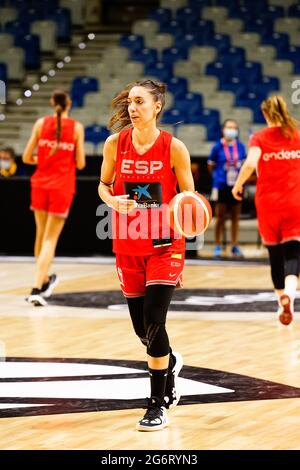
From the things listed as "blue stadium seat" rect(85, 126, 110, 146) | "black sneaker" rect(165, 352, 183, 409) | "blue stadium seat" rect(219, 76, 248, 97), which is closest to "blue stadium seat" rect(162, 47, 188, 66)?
"blue stadium seat" rect(219, 76, 248, 97)

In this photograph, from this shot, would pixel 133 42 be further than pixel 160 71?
Yes

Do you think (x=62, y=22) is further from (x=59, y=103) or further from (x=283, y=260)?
(x=283, y=260)

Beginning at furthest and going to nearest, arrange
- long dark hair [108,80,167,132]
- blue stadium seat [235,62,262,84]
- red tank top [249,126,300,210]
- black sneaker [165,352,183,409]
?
1. blue stadium seat [235,62,262,84]
2. red tank top [249,126,300,210]
3. black sneaker [165,352,183,409]
4. long dark hair [108,80,167,132]

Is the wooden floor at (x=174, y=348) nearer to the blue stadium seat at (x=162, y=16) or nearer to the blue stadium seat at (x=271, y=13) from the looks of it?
the blue stadium seat at (x=271, y=13)

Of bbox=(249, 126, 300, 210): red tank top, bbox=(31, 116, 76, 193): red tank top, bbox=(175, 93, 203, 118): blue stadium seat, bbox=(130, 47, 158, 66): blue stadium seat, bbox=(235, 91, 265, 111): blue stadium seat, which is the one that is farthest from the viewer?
bbox=(130, 47, 158, 66): blue stadium seat

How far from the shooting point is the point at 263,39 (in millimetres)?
20562

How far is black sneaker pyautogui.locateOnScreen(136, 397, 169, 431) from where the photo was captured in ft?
19.4

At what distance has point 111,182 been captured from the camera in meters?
6.32

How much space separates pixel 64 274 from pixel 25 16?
10.3 metres

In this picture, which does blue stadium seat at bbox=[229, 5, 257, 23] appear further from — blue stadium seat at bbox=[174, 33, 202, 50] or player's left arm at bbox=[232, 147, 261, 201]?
player's left arm at bbox=[232, 147, 261, 201]

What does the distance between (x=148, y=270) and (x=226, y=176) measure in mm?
9582

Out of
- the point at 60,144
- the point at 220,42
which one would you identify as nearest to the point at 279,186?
the point at 60,144

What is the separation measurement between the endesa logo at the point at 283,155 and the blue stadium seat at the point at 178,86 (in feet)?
34.8

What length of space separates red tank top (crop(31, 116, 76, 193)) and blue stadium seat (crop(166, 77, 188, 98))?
29.8 feet
